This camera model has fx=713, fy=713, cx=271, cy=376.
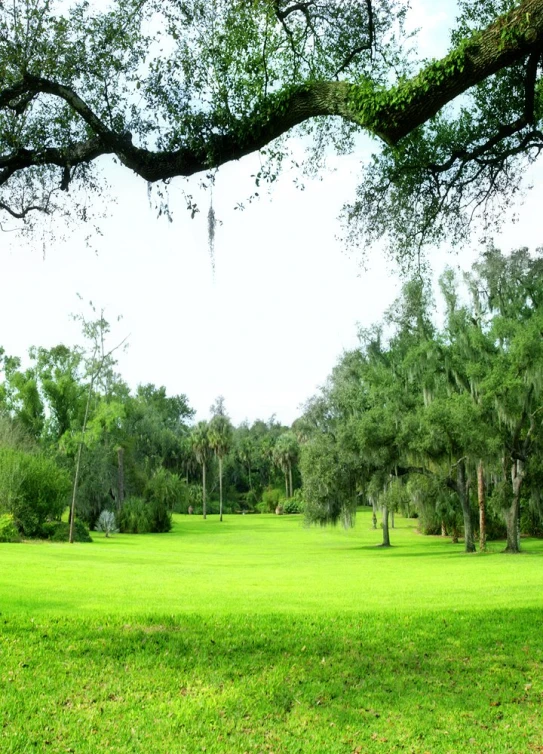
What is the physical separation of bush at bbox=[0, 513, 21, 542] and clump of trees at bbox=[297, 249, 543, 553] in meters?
12.6

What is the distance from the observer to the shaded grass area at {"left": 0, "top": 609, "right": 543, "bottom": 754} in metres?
5.95

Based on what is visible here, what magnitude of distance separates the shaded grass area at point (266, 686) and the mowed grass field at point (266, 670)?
2 centimetres

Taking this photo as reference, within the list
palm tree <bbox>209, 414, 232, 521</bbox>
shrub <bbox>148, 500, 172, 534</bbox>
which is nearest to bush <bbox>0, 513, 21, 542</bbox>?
shrub <bbox>148, 500, 172, 534</bbox>

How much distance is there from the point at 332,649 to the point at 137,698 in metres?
2.59

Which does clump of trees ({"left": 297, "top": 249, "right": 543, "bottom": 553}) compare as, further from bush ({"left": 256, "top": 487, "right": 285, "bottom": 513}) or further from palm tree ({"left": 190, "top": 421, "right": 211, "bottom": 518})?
bush ({"left": 256, "top": 487, "right": 285, "bottom": 513})

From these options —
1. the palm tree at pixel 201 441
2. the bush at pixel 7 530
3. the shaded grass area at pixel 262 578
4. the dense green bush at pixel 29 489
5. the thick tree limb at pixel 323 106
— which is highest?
the palm tree at pixel 201 441

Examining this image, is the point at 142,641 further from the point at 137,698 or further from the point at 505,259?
the point at 505,259

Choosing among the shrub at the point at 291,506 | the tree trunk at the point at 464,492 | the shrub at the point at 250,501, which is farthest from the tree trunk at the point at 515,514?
the shrub at the point at 250,501

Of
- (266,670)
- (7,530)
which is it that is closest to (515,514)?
(7,530)

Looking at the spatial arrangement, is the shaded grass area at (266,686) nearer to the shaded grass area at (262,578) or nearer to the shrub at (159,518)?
the shaded grass area at (262,578)

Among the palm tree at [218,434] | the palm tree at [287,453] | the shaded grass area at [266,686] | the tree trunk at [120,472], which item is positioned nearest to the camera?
the shaded grass area at [266,686]

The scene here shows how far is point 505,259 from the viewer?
88.8 ft

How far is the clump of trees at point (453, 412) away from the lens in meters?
26.8

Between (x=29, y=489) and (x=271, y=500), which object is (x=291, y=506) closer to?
(x=271, y=500)
